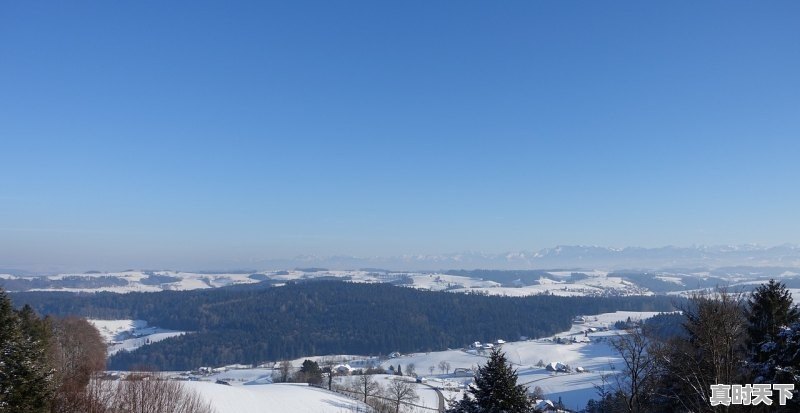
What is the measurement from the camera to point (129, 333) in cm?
15925

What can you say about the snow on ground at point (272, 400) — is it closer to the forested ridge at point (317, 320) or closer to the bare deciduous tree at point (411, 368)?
the bare deciduous tree at point (411, 368)

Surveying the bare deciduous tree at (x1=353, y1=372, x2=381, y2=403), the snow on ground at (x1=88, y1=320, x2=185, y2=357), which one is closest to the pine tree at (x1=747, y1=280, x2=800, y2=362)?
the bare deciduous tree at (x1=353, y1=372, x2=381, y2=403)

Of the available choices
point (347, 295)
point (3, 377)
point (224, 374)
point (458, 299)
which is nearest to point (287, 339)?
point (224, 374)

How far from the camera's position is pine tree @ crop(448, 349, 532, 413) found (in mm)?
14406

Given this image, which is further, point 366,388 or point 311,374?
point 311,374

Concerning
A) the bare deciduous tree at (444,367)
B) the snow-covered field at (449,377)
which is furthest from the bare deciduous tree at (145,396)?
the bare deciduous tree at (444,367)

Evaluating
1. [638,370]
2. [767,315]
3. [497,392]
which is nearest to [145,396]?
[497,392]

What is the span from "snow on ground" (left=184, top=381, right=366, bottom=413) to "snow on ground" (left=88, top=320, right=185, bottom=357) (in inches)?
3713

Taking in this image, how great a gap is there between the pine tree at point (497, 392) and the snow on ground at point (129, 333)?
452ft

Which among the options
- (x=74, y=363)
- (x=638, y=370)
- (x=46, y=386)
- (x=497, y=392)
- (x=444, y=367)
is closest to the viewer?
(x=46, y=386)

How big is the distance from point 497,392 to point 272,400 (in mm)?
41253

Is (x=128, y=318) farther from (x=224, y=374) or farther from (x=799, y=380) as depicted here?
(x=799, y=380)

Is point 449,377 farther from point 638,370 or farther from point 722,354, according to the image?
point 722,354

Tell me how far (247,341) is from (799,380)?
500 ft
